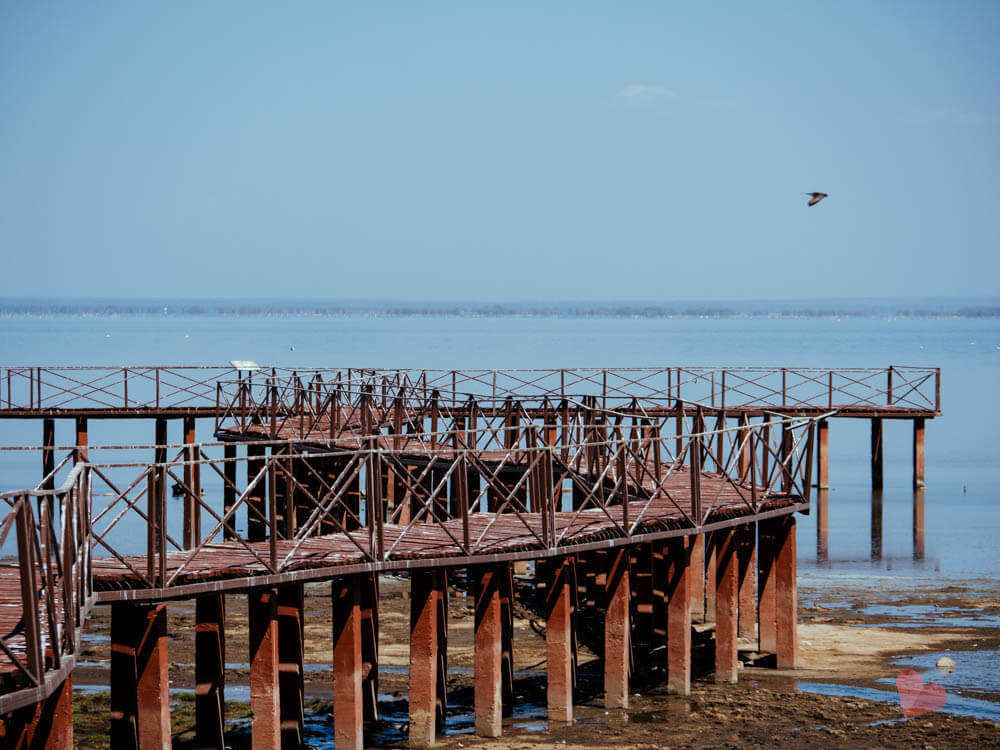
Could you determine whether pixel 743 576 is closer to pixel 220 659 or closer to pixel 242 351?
pixel 220 659

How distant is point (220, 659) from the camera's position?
14.3m

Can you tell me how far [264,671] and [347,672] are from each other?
0.88 meters

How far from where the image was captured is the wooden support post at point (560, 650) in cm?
1631

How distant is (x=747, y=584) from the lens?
20688 millimetres

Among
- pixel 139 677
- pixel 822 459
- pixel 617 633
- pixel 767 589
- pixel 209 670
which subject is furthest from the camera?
pixel 822 459

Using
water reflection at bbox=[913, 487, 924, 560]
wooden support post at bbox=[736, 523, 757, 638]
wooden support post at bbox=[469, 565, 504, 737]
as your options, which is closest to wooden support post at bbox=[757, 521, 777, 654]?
wooden support post at bbox=[736, 523, 757, 638]

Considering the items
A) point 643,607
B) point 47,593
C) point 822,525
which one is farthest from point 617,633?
point 822,525

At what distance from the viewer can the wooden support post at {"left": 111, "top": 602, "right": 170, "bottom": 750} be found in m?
13.1

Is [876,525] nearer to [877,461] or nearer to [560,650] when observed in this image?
[877,461]

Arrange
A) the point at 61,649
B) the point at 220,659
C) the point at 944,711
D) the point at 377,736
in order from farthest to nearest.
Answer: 1. the point at 944,711
2. the point at 377,736
3. the point at 220,659
4. the point at 61,649

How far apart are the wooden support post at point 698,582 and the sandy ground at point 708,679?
127cm

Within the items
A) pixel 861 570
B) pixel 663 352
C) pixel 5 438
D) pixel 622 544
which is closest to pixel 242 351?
pixel 663 352

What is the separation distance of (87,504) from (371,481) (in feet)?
10.6

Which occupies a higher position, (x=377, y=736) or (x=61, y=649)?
(x=61, y=649)
